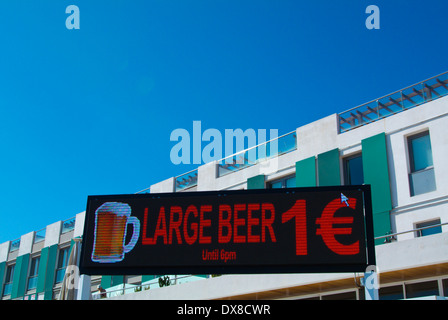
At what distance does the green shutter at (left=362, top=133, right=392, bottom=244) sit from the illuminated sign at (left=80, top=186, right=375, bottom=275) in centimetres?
1119

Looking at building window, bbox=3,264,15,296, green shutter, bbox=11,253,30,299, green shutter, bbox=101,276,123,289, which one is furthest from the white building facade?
building window, bbox=3,264,15,296

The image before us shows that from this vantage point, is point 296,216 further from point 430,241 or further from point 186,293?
point 186,293

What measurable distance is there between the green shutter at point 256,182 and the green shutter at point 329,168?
2.89 metres

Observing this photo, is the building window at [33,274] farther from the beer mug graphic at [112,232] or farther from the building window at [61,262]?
the beer mug graphic at [112,232]

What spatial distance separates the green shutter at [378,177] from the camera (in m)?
19.8

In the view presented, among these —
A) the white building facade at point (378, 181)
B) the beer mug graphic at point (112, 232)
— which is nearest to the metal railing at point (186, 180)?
the white building facade at point (378, 181)

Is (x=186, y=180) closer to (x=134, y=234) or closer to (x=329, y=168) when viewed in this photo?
(x=329, y=168)

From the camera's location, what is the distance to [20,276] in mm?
35500

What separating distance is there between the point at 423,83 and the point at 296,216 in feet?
42.7

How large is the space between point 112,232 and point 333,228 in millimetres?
3521

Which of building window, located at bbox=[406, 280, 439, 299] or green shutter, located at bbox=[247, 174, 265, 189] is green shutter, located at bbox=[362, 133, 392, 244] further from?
green shutter, located at bbox=[247, 174, 265, 189]
